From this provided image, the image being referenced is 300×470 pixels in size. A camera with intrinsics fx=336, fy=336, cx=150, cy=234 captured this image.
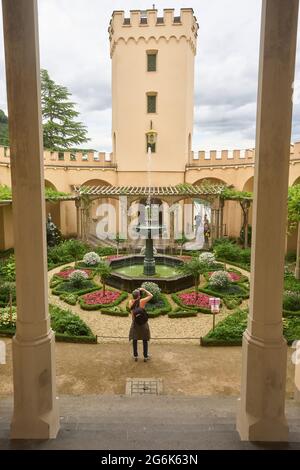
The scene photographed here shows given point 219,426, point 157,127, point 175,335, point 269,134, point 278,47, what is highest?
point 157,127

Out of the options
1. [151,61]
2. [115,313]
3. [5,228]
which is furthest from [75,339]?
[151,61]

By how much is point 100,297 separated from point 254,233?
8.41 m

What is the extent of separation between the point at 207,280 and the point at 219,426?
943 cm

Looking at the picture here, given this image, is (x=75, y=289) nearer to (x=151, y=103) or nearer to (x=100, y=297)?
(x=100, y=297)

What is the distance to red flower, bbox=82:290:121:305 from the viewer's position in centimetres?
1059

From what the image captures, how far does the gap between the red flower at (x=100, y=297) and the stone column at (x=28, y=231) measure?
714 centimetres

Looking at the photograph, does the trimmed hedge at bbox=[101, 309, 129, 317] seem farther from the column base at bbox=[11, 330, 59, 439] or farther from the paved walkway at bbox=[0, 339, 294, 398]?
the column base at bbox=[11, 330, 59, 439]

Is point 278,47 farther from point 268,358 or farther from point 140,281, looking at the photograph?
point 140,281

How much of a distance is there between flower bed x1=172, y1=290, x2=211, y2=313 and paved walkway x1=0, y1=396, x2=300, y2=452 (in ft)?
18.0

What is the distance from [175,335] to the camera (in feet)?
27.5

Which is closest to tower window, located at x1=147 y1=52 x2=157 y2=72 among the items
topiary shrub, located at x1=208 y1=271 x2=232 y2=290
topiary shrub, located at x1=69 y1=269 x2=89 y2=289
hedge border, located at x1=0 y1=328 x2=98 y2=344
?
topiary shrub, located at x1=69 y1=269 x2=89 y2=289

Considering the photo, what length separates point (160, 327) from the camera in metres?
8.86

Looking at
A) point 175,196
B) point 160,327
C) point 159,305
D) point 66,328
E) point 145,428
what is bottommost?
point 160,327
